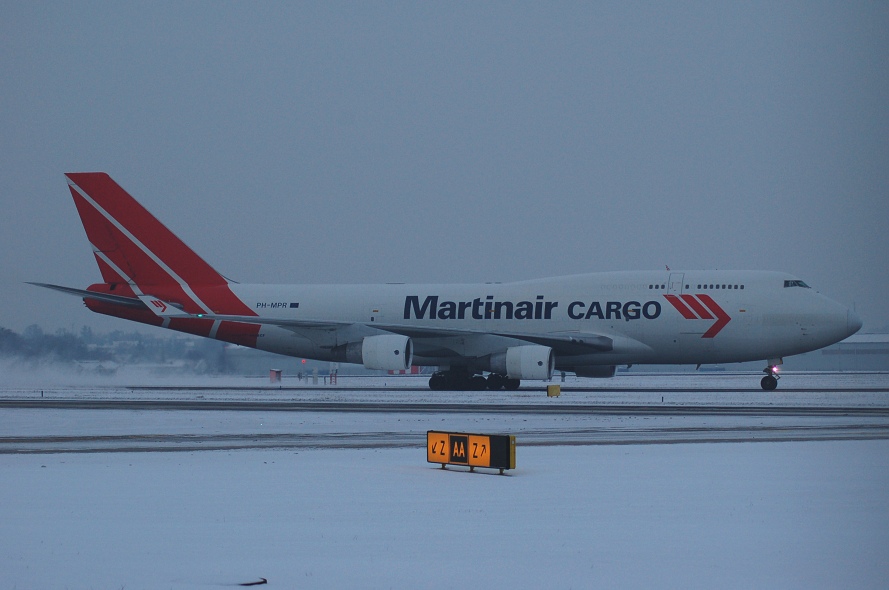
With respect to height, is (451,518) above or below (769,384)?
below

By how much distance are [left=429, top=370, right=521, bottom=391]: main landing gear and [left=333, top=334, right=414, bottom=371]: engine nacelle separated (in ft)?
8.48

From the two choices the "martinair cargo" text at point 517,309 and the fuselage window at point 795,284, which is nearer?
the fuselage window at point 795,284

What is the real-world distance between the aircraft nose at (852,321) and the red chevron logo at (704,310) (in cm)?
530

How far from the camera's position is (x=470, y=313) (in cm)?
4972

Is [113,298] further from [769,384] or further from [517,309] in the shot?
[769,384]

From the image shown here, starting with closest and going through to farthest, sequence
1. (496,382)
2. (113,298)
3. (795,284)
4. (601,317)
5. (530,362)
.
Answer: (530,362) < (795,284) < (601,317) < (496,382) < (113,298)

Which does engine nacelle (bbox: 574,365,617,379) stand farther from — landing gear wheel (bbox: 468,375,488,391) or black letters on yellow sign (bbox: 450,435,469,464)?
black letters on yellow sign (bbox: 450,435,469,464)

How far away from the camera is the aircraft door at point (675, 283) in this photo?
46625mm

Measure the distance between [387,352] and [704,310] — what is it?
46.6ft

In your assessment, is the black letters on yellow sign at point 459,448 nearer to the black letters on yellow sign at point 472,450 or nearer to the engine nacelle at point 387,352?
the black letters on yellow sign at point 472,450

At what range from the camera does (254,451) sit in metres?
21.4

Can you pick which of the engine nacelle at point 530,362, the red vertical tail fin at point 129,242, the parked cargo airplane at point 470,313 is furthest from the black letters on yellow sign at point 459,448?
the red vertical tail fin at point 129,242

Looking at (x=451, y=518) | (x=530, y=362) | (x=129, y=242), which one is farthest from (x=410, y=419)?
(x=129, y=242)

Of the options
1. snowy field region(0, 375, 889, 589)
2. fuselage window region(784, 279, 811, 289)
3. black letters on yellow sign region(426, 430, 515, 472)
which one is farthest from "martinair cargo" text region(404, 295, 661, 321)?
black letters on yellow sign region(426, 430, 515, 472)
